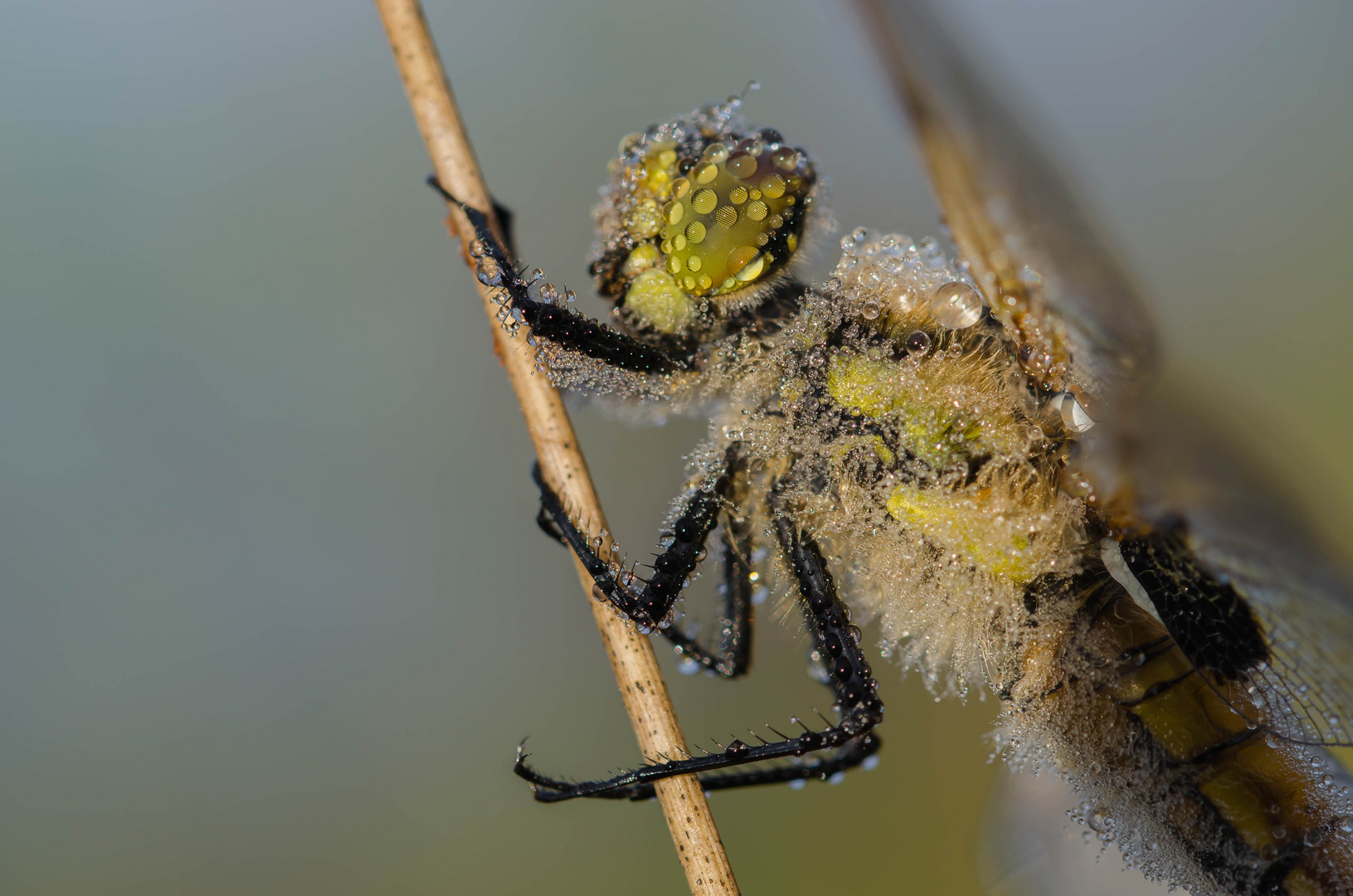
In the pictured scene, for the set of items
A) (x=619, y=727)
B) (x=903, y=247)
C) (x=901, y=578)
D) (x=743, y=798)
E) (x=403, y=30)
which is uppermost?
(x=403, y=30)

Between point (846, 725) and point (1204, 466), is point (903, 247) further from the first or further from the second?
point (846, 725)

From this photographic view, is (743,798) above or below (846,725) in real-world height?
below

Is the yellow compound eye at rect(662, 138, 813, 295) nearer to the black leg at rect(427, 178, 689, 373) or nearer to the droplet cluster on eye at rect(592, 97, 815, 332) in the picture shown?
the droplet cluster on eye at rect(592, 97, 815, 332)

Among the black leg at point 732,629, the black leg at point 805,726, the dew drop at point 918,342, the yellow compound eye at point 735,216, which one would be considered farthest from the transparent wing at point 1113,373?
the black leg at point 732,629

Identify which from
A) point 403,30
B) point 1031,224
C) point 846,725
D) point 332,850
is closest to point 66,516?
point 332,850

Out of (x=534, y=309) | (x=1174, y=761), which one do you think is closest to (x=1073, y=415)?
(x=1174, y=761)

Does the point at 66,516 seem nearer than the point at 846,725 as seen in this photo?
No

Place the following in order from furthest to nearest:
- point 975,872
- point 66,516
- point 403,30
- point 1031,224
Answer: point 975,872, point 66,516, point 403,30, point 1031,224

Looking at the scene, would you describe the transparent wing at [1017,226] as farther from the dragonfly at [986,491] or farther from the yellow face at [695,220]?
the yellow face at [695,220]
